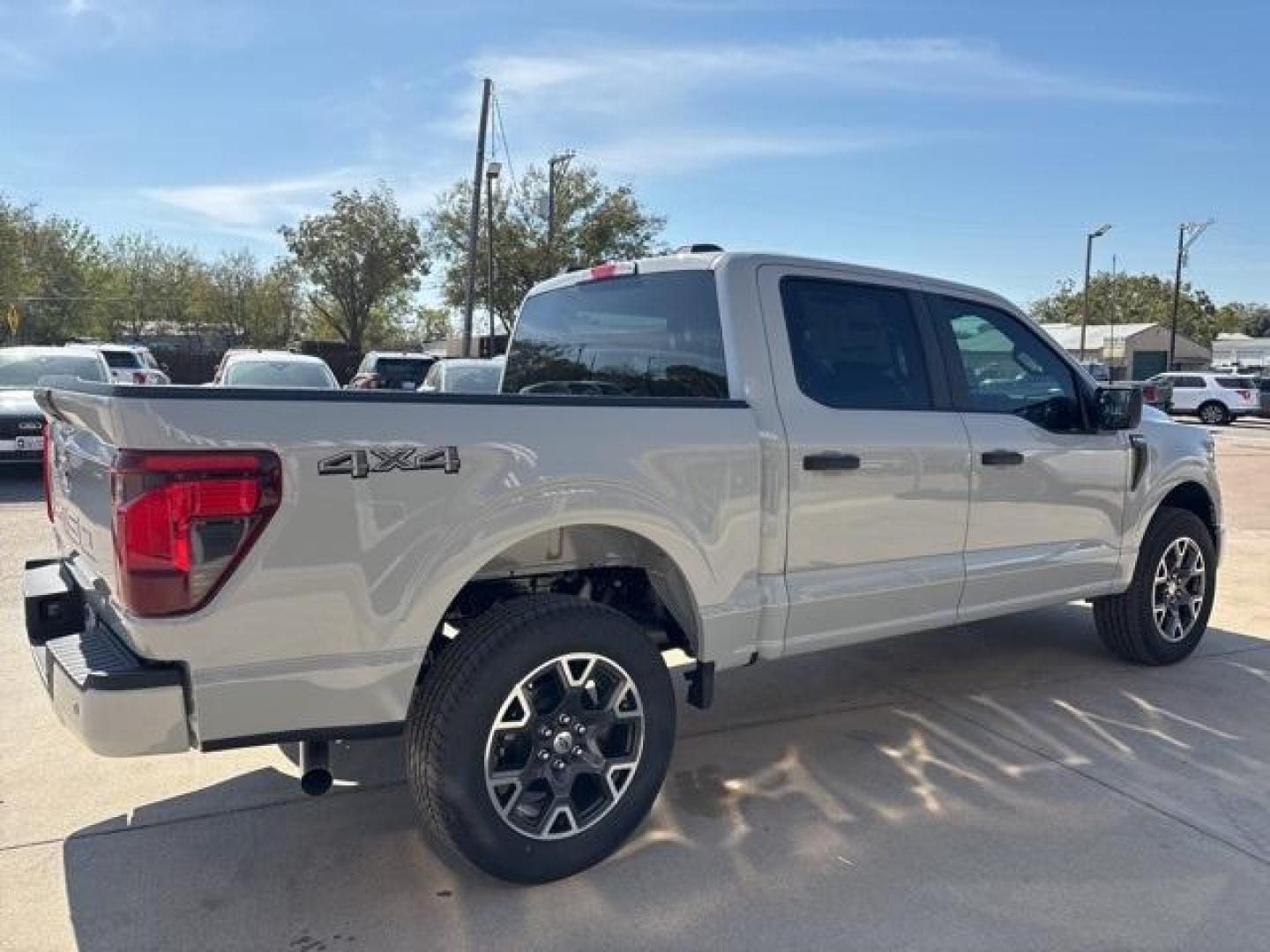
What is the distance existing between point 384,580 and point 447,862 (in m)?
1.07

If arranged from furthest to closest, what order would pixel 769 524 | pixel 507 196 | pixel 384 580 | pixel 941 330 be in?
pixel 507 196 < pixel 941 330 < pixel 769 524 < pixel 384 580

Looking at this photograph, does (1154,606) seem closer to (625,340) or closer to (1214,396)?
(625,340)

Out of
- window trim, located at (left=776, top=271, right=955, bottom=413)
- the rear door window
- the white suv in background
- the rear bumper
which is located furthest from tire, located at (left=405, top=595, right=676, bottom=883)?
the white suv in background

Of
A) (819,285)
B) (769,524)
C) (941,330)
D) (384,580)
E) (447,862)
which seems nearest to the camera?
(384,580)

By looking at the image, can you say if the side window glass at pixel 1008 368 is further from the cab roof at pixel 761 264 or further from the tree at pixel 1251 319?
the tree at pixel 1251 319

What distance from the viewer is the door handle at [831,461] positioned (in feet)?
11.8

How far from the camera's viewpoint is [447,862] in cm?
324

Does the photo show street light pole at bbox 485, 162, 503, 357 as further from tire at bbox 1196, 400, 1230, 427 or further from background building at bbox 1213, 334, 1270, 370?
background building at bbox 1213, 334, 1270, 370

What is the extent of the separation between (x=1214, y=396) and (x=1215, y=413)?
1.98 ft

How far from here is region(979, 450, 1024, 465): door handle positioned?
4227 millimetres

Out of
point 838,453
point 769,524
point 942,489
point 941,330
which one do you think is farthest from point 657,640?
point 941,330

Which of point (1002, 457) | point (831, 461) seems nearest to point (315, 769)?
point (831, 461)

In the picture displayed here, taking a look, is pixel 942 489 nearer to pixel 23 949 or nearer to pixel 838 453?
pixel 838 453

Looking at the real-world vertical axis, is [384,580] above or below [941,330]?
below
